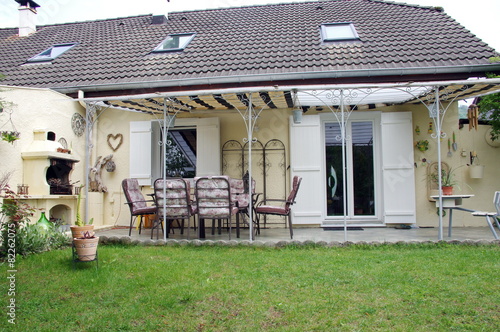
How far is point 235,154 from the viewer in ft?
24.0

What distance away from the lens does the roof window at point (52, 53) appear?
8.77 metres

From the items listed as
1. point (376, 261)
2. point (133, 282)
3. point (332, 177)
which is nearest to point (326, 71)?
point (332, 177)

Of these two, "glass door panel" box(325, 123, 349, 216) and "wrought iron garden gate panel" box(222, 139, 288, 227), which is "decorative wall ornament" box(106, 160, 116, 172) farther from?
"glass door panel" box(325, 123, 349, 216)

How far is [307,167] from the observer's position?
22.6 ft

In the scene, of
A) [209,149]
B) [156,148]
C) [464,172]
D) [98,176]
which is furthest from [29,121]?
[464,172]

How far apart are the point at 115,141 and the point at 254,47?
11.1 feet

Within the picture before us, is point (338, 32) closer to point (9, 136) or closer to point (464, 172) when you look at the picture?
point (464, 172)

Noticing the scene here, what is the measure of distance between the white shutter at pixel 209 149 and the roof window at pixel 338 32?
117 inches

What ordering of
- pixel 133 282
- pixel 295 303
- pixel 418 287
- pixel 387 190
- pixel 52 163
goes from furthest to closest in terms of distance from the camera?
pixel 387 190, pixel 52 163, pixel 133 282, pixel 418 287, pixel 295 303

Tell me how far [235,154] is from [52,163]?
3.08 metres

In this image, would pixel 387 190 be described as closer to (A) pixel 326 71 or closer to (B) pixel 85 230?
(A) pixel 326 71

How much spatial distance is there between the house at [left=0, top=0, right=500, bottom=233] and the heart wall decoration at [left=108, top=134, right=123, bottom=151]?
20mm

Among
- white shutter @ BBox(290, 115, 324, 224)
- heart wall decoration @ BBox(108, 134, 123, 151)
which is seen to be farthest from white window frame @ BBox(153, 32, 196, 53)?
white shutter @ BBox(290, 115, 324, 224)

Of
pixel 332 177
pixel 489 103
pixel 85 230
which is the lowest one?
pixel 85 230
